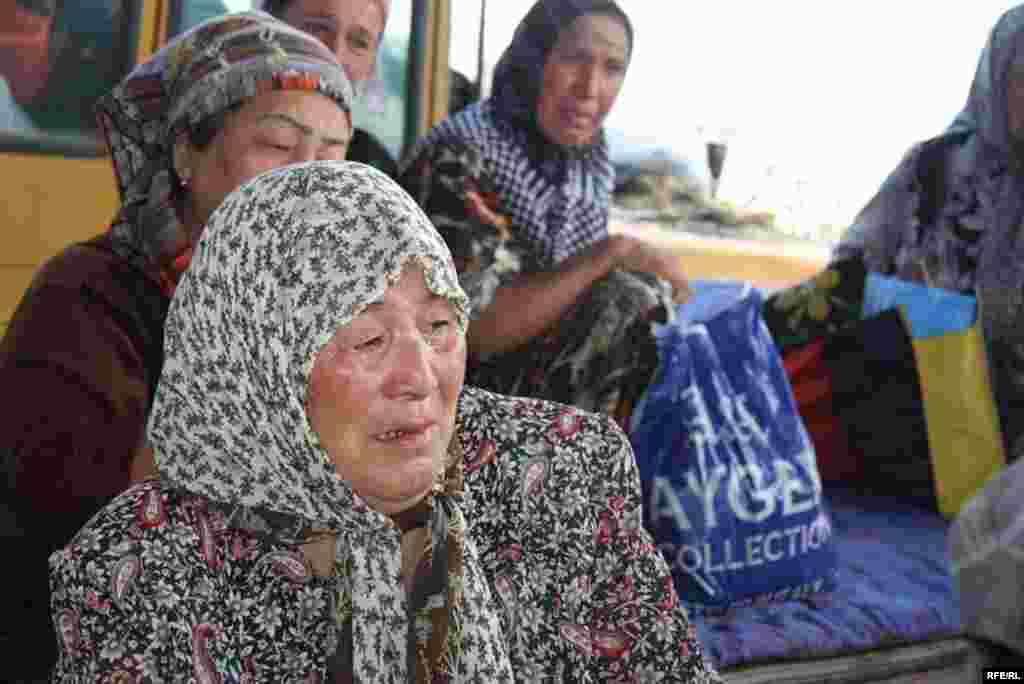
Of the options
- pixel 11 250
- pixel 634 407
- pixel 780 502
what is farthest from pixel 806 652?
pixel 11 250

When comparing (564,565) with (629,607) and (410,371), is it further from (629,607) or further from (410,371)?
(410,371)

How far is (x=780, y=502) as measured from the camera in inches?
102

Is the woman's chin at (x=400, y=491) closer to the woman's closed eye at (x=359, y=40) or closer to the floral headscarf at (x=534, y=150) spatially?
the floral headscarf at (x=534, y=150)

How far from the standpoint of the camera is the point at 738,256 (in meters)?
5.18

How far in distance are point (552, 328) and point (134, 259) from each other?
0.93 m

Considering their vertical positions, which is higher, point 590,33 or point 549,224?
point 590,33

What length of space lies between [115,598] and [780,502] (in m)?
1.55

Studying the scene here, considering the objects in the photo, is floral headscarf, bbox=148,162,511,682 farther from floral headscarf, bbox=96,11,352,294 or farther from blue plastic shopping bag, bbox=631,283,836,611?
A: blue plastic shopping bag, bbox=631,283,836,611

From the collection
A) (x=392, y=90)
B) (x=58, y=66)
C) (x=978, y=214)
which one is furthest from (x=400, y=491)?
(x=978, y=214)

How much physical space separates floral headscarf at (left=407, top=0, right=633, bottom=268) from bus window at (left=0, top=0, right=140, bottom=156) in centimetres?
67

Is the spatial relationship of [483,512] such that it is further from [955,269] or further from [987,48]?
[987,48]

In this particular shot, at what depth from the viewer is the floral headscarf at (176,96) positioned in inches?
80.9

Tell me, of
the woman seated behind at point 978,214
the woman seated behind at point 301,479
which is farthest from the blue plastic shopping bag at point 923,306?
the woman seated behind at point 301,479

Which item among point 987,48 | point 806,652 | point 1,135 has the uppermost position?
point 987,48
